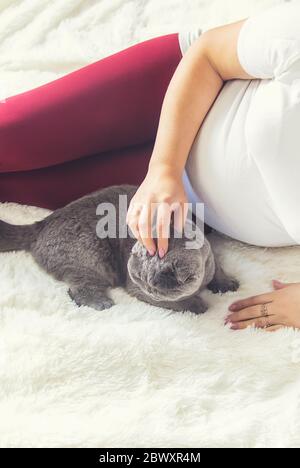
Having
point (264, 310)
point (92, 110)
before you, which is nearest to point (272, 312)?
point (264, 310)

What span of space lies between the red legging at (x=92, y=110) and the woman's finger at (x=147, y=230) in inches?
10.8

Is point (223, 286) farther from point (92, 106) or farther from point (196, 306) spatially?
point (92, 106)

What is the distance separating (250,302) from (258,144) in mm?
250

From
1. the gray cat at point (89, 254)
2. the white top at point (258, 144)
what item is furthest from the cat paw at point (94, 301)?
the white top at point (258, 144)

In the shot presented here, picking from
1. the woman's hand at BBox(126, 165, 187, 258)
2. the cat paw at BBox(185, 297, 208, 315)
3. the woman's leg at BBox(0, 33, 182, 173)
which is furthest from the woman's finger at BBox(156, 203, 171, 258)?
the woman's leg at BBox(0, 33, 182, 173)

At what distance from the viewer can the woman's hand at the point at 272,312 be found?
85 cm

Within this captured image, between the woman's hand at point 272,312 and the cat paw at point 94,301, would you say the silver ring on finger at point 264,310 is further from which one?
the cat paw at point 94,301

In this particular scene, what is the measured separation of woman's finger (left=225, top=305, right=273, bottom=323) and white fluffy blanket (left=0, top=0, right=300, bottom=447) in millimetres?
20

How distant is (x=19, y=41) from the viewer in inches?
50.4

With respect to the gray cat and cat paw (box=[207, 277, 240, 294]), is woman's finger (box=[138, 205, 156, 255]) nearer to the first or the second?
the gray cat

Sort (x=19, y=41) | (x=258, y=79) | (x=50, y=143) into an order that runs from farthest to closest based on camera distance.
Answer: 1. (x=19, y=41)
2. (x=50, y=143)
3. (x=258, y=79)
